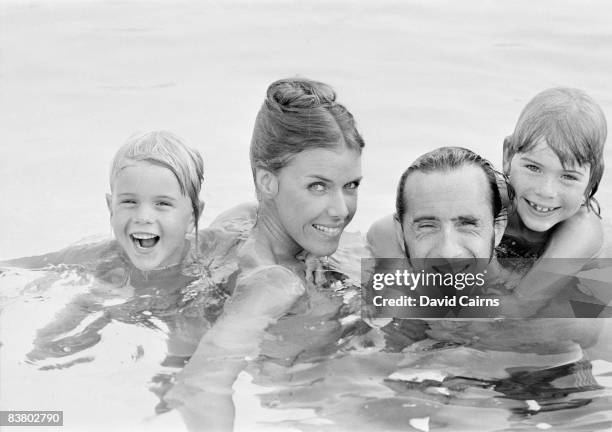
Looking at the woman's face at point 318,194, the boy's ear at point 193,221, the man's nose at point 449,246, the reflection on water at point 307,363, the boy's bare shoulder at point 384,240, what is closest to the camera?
the reflection on water at point 307,363

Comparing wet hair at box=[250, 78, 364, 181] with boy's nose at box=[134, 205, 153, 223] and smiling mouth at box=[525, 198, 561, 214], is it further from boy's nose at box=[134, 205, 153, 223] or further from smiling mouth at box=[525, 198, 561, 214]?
smiling mouth at box=[525, 198, 561, 214]

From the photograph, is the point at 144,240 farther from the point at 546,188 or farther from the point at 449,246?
the point at 546,188

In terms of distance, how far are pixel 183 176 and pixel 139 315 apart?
730 mm

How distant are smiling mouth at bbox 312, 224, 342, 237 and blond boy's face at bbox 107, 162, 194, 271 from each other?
62 cm

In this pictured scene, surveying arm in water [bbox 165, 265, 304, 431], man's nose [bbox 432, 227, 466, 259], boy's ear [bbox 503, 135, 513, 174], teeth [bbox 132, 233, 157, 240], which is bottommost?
arm in water [bbox 165, 265, 304, 431]

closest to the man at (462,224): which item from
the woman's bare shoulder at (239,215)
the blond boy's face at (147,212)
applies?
the woman's bare shoulder at (239,215)

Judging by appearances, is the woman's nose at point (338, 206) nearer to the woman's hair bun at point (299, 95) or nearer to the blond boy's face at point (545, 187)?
the woman's hair bun at point (299, 95)

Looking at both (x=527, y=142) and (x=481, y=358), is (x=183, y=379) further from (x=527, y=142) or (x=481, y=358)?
(x=527, y=142)

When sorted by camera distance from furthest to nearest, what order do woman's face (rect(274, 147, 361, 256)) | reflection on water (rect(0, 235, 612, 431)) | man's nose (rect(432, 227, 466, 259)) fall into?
woman's face (rect(274, 147, 361, 256)) → man's nose (rect(432, 227, 466, 259)) → reflection on water (rect(0, 235, 612, 431))

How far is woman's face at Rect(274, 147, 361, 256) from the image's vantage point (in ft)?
16.7

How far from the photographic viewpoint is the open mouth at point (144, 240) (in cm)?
518

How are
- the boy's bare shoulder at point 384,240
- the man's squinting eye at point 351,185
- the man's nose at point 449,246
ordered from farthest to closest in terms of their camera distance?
1. the boy's bare shoulder at point 384,240
2. the man's squinting eye at point 351,185
3. the man's nose at point 449,246

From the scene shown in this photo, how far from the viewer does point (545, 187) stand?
515cm

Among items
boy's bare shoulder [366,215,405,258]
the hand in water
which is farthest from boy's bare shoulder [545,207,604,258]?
the hand in water
